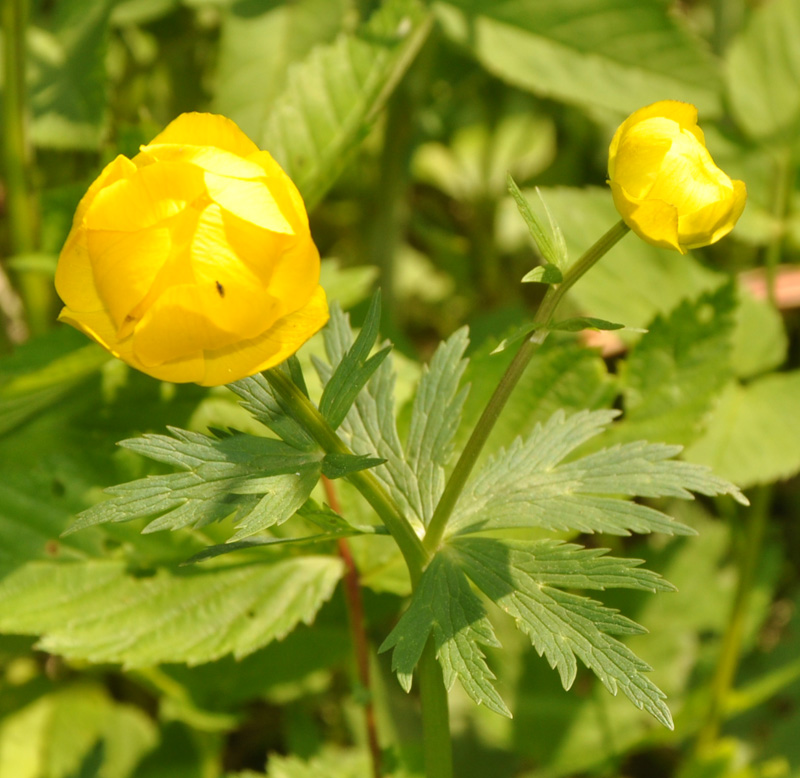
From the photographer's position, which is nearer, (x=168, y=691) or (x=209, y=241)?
(x=209, y=241)

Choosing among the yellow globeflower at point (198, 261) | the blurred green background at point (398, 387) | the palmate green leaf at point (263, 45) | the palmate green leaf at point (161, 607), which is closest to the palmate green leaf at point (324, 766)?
the blurred green background at point (398, 387)

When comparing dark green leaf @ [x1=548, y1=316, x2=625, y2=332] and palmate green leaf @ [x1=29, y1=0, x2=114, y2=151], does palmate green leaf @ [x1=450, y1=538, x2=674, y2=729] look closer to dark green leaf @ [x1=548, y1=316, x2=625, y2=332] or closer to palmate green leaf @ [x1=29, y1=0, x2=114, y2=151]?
dark green leaf @ [x1=548, y1=316, x2=625, y2=332]

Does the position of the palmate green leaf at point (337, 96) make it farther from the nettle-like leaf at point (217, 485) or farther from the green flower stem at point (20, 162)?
the nettle-like leaf at point (217, 485)

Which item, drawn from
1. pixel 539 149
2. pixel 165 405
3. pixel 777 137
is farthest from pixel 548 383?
pixel 539 149

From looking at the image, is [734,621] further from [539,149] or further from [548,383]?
[539,149]

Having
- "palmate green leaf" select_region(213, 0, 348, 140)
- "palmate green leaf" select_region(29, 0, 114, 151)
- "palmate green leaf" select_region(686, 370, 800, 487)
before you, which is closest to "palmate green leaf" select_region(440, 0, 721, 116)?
"palmate green leaf" select_region(213, 0, 348, 140)

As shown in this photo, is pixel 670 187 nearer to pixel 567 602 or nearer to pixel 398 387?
pixel 567 602
